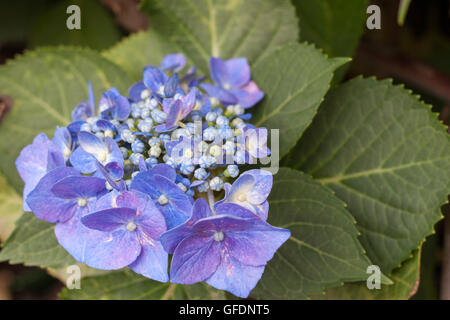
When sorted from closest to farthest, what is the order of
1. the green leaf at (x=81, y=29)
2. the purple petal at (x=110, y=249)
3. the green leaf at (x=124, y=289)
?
the purple petal at (x=110, y=249) → the green leaf at (x=124, y=289) → the green leaf at (x=81, y=29)

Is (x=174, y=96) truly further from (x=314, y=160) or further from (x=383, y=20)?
(x=383, y=20)

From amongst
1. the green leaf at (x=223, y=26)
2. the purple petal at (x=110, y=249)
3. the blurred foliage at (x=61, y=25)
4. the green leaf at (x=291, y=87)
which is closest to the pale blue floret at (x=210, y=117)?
the green leaf at (x=291, y=87)

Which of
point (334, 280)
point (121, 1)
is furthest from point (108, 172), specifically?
point (121, 1)

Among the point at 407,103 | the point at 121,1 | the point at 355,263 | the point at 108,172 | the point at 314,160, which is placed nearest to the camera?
the point at 108,172

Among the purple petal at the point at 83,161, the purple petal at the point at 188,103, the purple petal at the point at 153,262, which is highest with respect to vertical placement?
the purple petal at the point at 188,103

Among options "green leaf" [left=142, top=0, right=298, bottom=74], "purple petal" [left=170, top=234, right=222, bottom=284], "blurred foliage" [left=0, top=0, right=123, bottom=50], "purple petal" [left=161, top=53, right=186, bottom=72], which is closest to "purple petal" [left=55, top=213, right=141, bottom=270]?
"purple petal" [left=170, top=234, right=222, bottom=284]

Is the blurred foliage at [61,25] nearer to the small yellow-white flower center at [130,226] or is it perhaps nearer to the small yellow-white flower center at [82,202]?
the small yellow-white flower center at [82,202]
